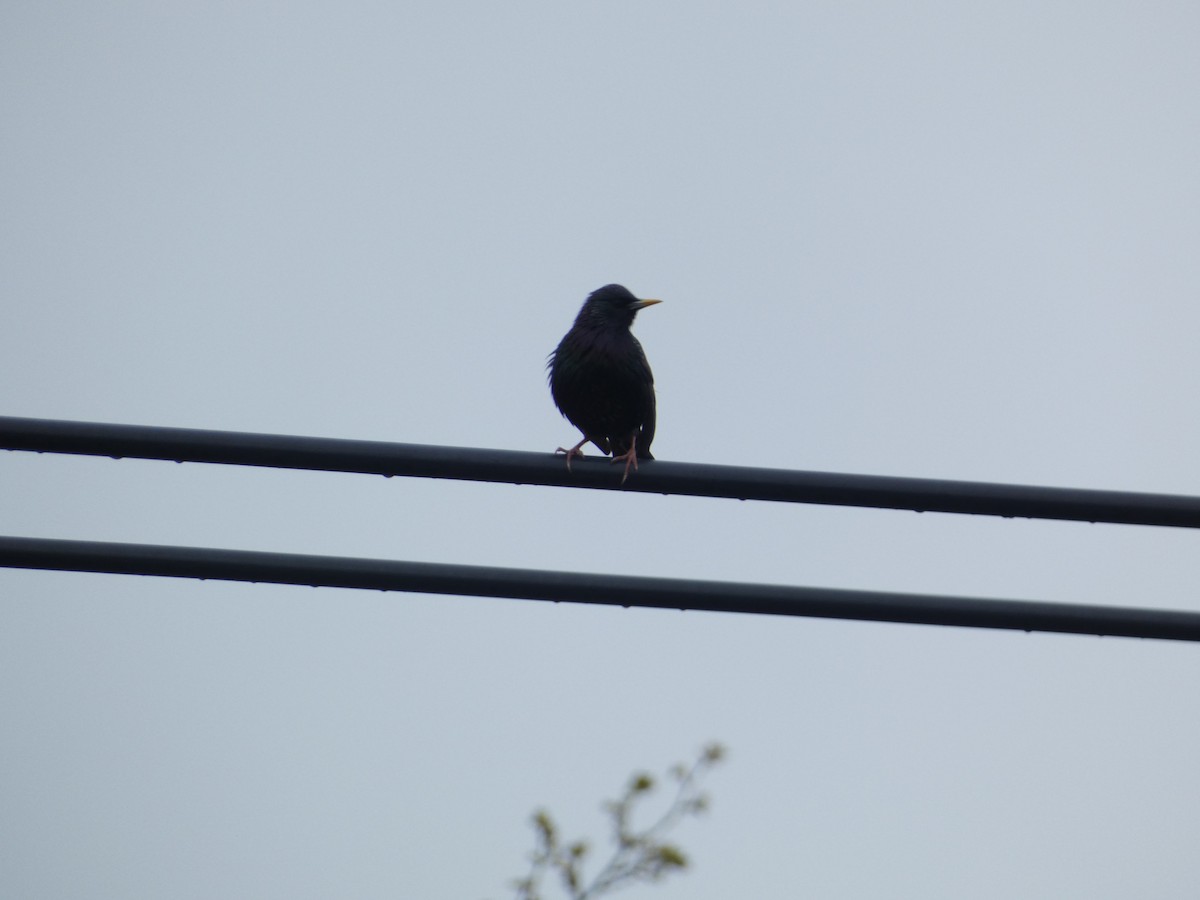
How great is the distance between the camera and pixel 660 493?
9.09ft

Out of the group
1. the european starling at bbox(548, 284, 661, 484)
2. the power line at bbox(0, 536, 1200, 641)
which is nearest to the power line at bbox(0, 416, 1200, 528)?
the power line at bbox(0, 536, 1200, 641)

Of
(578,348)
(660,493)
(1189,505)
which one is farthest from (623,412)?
(1189,505)

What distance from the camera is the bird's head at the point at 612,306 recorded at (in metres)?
5.62

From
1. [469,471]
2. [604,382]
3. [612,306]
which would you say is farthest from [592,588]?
[612,306]

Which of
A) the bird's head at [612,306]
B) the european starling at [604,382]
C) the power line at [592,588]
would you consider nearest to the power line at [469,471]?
the power line at [592,588]

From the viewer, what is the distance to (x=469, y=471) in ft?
8.85

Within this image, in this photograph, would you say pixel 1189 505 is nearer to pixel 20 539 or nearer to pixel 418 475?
pixel 418 475

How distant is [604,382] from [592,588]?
2769mm

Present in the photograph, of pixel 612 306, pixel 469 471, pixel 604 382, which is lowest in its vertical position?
pixel 469 471

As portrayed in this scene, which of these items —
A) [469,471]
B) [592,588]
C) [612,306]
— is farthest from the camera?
[612,306]

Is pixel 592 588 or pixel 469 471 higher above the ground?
pixel 469 471

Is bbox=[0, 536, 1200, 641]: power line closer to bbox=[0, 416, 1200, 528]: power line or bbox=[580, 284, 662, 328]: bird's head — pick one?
bbox=[0, 416, 1200, 528]: power line

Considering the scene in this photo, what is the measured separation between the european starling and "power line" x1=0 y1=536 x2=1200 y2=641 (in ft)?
8.41

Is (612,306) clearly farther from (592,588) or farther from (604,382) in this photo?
(592,588)
